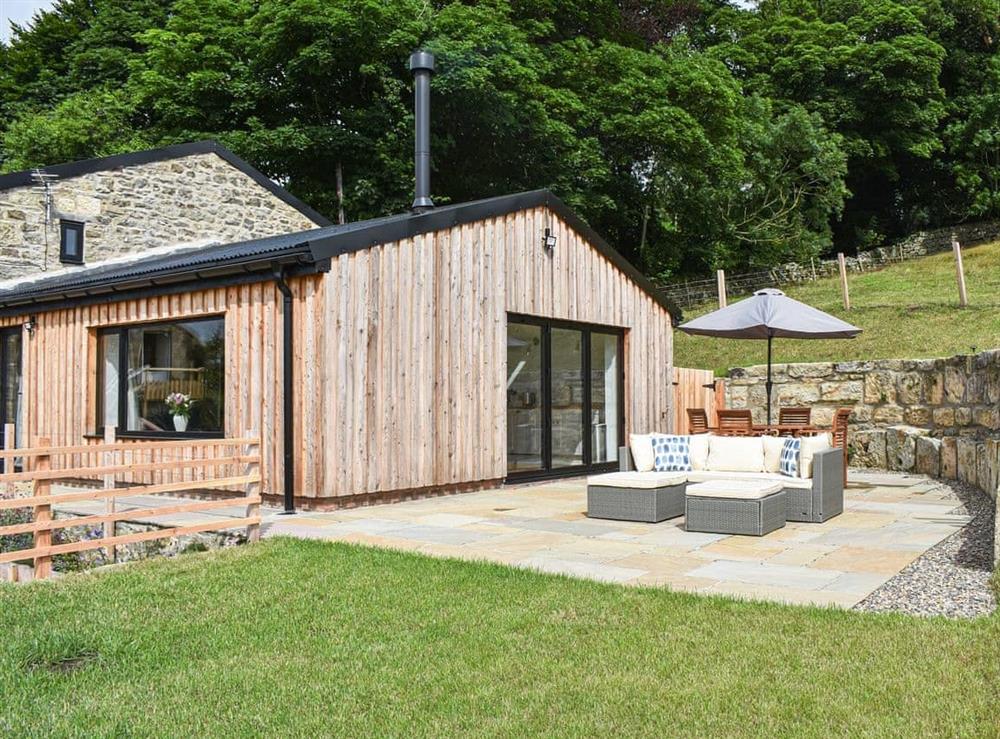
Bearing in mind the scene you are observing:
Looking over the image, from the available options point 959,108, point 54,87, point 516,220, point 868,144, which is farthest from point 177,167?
point 959,108

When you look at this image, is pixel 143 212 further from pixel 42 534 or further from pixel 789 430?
pixel 789 430

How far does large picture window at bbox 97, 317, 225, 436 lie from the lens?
891 cm

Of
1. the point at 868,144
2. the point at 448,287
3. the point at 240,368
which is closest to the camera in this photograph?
the point at 240,368

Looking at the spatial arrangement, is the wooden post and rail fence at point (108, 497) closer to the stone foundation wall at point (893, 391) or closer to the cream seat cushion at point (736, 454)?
the cream seat cushion at point (736, 454)

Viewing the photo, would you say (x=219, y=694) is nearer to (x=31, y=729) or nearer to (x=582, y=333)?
(x=31, y=729)

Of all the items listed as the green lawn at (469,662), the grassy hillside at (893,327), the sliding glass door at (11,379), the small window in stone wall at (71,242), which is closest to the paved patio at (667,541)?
the green lawn at (469,662)

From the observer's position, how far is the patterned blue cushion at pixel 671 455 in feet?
27.6

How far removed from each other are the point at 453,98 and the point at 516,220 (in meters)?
13.5

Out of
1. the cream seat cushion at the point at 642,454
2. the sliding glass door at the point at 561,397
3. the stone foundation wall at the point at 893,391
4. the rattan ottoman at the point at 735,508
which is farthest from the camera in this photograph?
the sliding glass door at the point at 561,397

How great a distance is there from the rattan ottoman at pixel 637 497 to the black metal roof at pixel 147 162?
35.0ft

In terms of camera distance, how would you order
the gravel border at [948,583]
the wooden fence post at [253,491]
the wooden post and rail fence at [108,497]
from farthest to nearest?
1. the wooden fence post at [253,491]
2. the wooden post and rail fence at [108,497]
3. the gravel border at [948,583]

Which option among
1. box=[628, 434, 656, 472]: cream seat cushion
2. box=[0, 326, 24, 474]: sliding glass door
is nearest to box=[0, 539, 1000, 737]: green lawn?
box=[628, 434, 656, 472]: cream seat cushion

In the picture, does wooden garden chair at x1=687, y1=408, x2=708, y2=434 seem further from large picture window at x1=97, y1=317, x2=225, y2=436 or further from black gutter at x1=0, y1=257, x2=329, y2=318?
large picture window at x1=97, y1=317, x2=225, y2=436

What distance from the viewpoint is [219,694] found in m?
3.25
